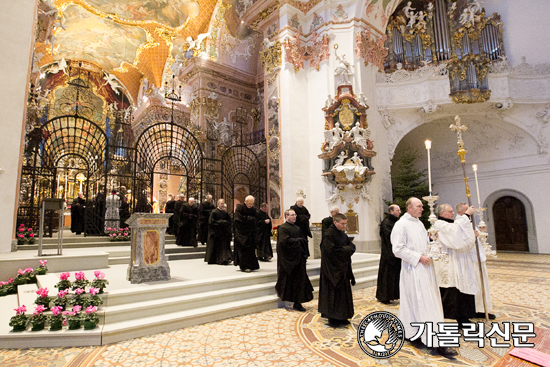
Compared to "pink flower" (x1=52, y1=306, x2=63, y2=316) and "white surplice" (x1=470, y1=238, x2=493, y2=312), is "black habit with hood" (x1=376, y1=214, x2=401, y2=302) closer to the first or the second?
"white surplice" (x1=470, y1=238, x2=493, y2=312)

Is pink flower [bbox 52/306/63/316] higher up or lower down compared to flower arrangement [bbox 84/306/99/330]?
higher up

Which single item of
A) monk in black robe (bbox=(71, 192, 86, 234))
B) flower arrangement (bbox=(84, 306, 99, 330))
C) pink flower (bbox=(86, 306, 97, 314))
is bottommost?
flower arrangement (bbox=(84, 306, 99, 330))

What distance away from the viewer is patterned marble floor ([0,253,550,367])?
3.47 metres

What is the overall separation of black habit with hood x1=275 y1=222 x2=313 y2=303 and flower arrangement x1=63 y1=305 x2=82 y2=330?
2951 millimetres

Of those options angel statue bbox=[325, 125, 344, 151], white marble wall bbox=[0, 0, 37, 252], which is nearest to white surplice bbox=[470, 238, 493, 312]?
angel statue bbox=[325, 125, 344, 151]

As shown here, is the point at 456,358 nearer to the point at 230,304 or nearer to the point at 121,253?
the point at 230,304

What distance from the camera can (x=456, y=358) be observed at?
11.6 ft

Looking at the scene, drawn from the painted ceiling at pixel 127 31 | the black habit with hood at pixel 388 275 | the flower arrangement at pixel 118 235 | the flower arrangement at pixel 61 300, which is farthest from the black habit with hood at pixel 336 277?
the painted ceiling at pixel 127 31

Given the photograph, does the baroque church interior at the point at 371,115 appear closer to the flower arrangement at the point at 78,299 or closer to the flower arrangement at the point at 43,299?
the flower arrangement at the point at 43,299

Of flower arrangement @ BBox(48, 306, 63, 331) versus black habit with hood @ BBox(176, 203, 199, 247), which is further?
black habit with hood @ BBox(176, 203, 199, 247)

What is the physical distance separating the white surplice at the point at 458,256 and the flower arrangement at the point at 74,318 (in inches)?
183

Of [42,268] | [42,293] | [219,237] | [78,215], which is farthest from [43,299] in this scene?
[78,215]

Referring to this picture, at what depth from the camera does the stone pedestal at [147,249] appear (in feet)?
18.3

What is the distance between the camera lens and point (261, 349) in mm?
3824
